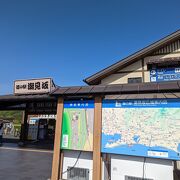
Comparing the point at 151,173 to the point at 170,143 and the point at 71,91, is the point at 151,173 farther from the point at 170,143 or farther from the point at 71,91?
the point at 71,91

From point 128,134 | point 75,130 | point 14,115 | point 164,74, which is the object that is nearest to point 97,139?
point 75,130

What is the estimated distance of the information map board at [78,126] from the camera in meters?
5.24

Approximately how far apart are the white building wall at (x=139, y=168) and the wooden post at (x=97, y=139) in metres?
0.37

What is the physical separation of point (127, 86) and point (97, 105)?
95 centimetres

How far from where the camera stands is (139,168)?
4691mm

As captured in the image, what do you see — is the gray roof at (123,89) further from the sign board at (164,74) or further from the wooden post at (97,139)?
the sign board at (164,74)

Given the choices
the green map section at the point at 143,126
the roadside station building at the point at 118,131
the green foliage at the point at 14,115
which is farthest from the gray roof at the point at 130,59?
the green foliage at the point at 14,115

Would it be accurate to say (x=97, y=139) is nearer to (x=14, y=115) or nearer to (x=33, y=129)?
(x=33, y=129)

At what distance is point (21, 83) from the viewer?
12695 millimetres

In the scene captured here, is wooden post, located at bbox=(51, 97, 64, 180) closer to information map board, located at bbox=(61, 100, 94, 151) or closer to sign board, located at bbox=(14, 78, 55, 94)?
information map board, located at bbox=(61, 100, 94, 151)

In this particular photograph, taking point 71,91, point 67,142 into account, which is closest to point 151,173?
point 67,142

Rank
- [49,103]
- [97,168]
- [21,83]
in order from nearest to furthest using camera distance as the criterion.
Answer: [97,168] → [21,83] → [49,103]

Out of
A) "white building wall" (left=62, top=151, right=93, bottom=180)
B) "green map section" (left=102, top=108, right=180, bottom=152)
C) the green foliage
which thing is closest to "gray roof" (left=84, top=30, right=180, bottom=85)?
"green map section" (left=102, top=108, right=180, bottom=152)

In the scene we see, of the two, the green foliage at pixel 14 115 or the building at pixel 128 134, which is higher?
the green foliage at pixel 14 115
